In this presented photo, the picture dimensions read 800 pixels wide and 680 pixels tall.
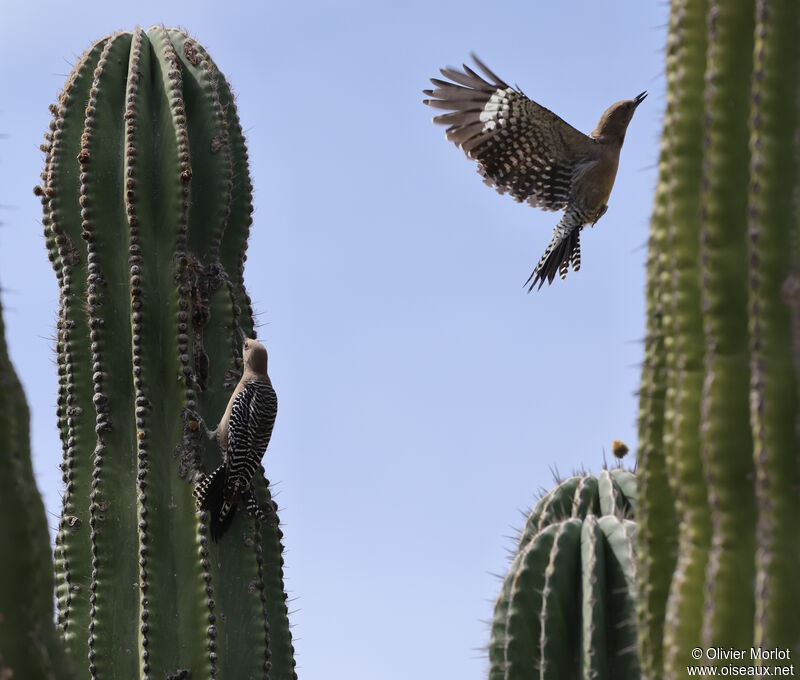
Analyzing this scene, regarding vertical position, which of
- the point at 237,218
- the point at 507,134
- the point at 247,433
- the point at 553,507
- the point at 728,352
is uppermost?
the point at 507,134

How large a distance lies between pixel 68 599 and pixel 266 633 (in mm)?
793

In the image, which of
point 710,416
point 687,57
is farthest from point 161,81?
point 710,416

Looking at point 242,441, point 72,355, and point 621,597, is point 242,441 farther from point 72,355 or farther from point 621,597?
point 621,597

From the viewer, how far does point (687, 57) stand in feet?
10.1

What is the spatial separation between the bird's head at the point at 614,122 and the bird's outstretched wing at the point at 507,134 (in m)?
0.13

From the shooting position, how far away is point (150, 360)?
589cm

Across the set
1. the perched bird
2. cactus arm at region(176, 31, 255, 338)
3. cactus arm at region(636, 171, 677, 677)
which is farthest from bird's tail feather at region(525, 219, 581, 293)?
cactus arm at region(636, 171, 677, 677)

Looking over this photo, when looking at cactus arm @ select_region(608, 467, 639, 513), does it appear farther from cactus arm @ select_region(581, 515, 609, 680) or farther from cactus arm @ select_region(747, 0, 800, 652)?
cactus arm @ select_region(747, 0, 800, 652)

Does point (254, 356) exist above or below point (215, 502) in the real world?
above

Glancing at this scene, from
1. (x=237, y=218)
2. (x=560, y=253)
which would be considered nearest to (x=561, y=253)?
(x=560, y=253)

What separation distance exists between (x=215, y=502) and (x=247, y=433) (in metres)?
0.39

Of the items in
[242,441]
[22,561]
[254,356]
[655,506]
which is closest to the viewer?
[22,561]

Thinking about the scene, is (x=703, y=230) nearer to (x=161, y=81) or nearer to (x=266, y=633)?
(x=266, y=633)

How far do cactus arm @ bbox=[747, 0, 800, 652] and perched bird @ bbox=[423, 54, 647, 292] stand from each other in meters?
4.54
